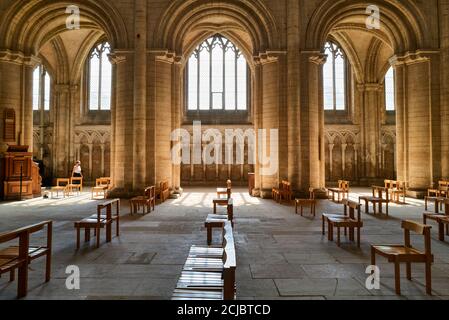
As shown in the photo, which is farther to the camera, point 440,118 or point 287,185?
point 440,118

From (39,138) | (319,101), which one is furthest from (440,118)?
(39,138)

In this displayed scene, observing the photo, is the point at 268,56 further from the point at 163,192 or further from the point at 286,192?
the point at 163,192

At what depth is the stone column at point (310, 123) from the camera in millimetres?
14375

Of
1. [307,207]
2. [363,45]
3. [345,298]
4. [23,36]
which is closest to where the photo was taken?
[345,298]

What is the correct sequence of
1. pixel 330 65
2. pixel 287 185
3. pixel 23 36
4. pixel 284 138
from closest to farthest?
1. pixel 287 185
2. pixel 284 138
3. pixel 23 36
4. pixel 330 65

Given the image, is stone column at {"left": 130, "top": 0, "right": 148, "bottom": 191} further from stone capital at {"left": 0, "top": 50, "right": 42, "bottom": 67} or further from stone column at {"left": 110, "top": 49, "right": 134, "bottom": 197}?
stone capital at {"left": 0, "top": 50, "right": 42, "bottom": 67}

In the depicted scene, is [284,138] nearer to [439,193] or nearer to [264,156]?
[264,156]

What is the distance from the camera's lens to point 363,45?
22.0m

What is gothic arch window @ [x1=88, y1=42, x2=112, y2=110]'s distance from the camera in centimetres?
2323

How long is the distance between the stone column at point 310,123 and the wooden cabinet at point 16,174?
12241mm

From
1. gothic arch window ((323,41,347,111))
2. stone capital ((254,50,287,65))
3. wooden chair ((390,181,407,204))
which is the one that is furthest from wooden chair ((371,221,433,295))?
gothic arch window ((323,41,347,111))

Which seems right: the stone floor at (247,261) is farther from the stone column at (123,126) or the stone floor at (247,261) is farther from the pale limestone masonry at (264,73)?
the pale limestone masonry at (264,73)

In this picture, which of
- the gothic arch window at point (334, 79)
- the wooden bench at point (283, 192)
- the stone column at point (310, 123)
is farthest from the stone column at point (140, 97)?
the gothic arch window at point (334, 79)

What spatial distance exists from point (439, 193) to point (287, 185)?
19.2ft
